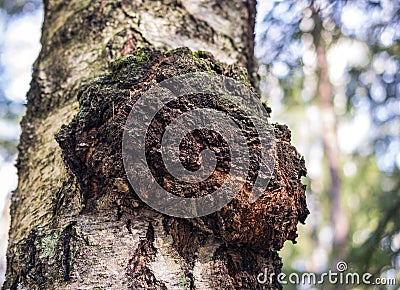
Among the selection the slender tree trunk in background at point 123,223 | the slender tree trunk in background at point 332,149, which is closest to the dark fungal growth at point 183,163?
the slender tree trunk in background at point 123,223

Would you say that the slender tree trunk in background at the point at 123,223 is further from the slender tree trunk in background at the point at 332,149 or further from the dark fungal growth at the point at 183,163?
the slender tree trunk in background at the point at 332,149

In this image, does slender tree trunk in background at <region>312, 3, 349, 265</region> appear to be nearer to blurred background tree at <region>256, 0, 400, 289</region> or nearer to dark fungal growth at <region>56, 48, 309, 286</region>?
blurred background tree at <region>256, 0, 400, 289</region>

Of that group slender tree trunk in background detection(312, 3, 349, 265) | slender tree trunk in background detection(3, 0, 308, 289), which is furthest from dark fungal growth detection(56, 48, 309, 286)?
slender tree trunk in background detection(312, 3, 349, 265)

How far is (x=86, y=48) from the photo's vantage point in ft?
3.86

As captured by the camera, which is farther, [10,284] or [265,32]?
[265,32]

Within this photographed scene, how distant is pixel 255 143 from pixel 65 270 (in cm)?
42

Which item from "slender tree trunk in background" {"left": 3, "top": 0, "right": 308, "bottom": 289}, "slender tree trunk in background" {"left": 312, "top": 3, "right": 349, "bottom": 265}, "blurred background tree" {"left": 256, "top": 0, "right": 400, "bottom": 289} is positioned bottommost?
"slender tree trunk in background" {"left": 3, "top": 0, "right": 308, "bottom": 289}

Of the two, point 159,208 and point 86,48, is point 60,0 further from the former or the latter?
point 159,208

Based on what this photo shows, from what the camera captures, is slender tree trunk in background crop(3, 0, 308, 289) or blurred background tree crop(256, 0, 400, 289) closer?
slender tree trunk in background crop(3, 0, 308, 289)

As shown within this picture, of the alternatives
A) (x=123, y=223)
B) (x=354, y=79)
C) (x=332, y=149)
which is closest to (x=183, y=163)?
(x=123, y=223)

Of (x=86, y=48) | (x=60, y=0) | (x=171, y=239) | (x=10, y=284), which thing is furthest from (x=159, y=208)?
(x=60, y=0)

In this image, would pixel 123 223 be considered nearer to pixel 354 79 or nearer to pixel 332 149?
pixel 354 79

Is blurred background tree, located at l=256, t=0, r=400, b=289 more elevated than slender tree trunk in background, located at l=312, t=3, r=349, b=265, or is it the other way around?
slender tree trunk in background, located at l=312, t=3, r=349, b=265

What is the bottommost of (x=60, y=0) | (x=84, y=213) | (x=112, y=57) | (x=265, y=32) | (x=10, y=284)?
(x=10, y=284)
